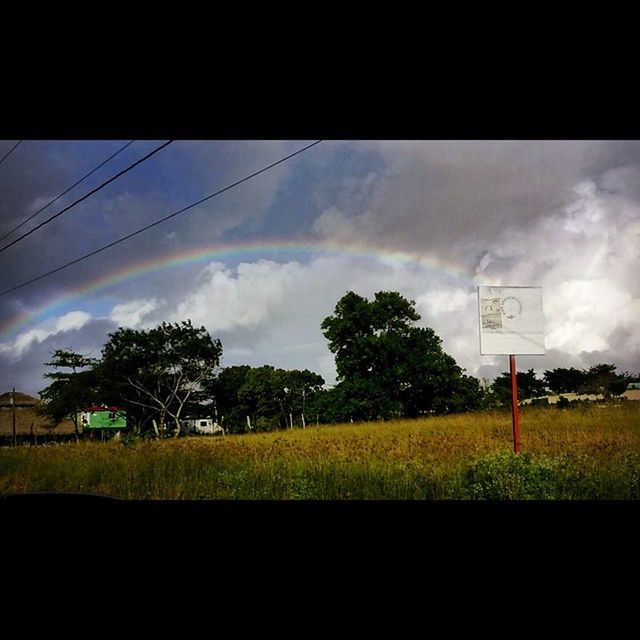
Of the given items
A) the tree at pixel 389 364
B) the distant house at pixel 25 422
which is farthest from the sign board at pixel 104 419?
the tree at pixel 389 364

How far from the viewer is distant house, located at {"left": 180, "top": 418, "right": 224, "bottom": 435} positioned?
25797 mm

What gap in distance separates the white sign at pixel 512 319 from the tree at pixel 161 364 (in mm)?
19039

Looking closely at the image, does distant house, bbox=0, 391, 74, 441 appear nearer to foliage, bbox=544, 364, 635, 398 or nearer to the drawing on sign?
foliage, bbox=544, 364, 635, 398

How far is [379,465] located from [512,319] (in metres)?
2.34

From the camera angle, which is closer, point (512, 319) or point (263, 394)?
point (512, 319)

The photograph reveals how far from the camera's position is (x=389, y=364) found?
774 inches

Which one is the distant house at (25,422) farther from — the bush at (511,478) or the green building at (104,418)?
the bush at (511,478)

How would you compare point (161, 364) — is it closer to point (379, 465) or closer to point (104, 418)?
point (104, 418)

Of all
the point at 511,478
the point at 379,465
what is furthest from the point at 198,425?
the point at 511,478

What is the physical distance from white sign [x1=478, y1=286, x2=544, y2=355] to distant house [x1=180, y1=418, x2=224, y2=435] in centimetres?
1867

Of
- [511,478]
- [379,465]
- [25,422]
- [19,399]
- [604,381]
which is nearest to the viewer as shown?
[511,478]
